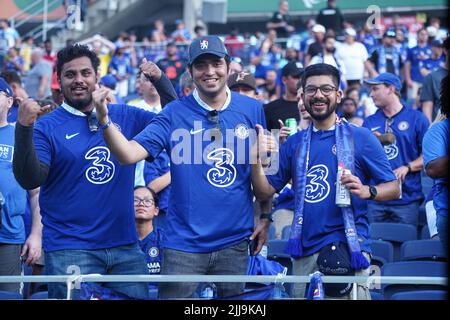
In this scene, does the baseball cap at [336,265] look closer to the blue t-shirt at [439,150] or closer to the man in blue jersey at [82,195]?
the blue t-shirt at [439,150]

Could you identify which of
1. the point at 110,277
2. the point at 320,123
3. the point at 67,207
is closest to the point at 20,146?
the point at 67,207

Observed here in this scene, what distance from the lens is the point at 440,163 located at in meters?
6.21

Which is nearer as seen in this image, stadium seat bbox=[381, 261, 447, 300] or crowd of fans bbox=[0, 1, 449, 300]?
stadium seat bbox=[381, 261, 447, 300]

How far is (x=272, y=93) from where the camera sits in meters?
16.4

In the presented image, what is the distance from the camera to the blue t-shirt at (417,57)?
17.6 metres

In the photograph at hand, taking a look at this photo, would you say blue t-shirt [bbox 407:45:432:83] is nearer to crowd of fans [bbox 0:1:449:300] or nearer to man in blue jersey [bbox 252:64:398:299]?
crowd of fans [bbox 0:1:449:300]

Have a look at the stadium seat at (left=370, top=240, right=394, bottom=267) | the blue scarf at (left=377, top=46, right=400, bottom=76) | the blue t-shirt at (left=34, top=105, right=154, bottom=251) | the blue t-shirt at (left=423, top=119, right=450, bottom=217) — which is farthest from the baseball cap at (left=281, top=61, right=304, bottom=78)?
the blue scarf at (left=377, top=46, right=400, bottom=76)

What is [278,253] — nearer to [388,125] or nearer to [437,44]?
[388,125]

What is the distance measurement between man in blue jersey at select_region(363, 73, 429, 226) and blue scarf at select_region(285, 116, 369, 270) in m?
3.03

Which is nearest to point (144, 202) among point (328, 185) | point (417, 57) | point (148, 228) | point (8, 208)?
point (148, 228)

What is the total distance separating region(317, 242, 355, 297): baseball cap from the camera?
5840 mm

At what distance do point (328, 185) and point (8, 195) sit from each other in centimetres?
250

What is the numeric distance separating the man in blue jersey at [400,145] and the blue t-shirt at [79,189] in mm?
3627

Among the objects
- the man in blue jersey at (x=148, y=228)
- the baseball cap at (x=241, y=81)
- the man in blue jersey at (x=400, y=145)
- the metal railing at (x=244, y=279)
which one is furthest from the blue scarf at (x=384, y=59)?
the metal railing at (x=244, y=279)
